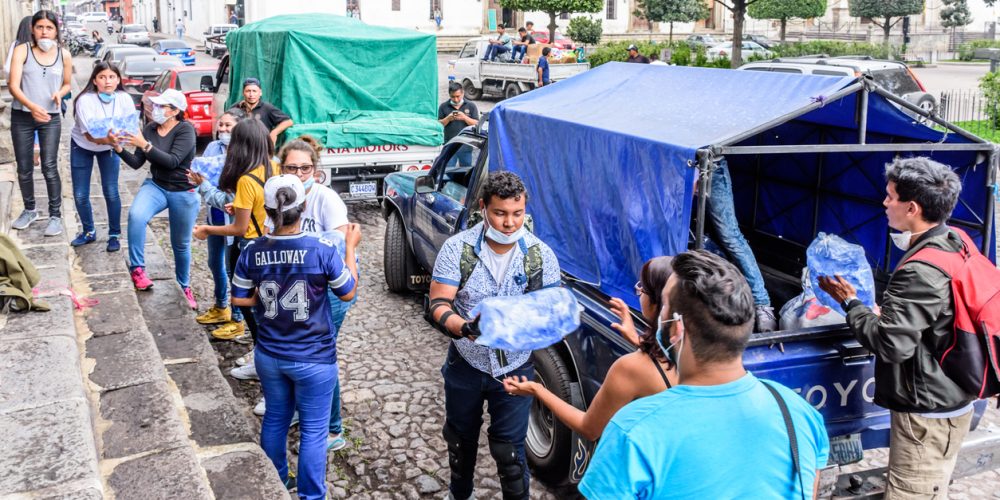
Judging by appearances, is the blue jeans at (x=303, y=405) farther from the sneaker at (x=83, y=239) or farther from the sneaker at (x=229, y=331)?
the sneaker at (x=83, y=239)

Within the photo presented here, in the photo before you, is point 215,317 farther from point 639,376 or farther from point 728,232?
point 639,376

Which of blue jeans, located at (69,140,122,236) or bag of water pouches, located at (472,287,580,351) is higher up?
blue jeans, located at (69,140,122,236)

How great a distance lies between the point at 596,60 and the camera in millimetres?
30047

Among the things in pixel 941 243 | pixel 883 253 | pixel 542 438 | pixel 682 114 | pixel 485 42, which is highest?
pixel 485 42

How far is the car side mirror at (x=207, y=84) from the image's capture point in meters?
15.4

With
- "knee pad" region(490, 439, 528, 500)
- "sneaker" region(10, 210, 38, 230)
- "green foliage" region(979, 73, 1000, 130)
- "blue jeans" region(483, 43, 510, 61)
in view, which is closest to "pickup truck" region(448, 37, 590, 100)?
"blue jeans" region(483, 43, 510, 61)

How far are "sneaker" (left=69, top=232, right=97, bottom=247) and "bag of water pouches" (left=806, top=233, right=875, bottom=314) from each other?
5.97 metres

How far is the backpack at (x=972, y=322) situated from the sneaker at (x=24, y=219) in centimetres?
679

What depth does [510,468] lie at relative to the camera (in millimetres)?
4012

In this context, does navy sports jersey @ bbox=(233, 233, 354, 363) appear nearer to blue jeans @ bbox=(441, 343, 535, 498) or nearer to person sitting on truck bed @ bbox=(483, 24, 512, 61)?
blue jeans @ bbox=(441, 343, 535, 498)

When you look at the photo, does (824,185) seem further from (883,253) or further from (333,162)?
(333,162)

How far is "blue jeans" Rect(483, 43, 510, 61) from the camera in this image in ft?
82.6

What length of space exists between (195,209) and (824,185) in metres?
4.56

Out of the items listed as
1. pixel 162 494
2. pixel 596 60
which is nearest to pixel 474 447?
pixel 162 494
